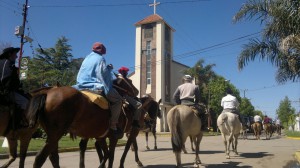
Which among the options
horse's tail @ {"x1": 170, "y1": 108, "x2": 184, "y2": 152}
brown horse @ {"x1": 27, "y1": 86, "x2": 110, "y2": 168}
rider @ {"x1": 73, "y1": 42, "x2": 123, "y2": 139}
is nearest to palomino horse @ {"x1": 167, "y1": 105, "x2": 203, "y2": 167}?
horse's tail @ {"x1": 170, "y1": 108, "x2": 184, "y2": 152}

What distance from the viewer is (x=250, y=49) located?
14531mm

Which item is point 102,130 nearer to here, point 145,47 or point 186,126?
point 186,126

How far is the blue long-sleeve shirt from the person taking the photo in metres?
6.46

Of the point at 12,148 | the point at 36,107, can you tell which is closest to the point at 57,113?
the point at 36,107

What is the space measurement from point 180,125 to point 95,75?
2.89 meters

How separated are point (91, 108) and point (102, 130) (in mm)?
639

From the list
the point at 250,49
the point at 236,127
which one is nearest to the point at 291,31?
the point at 250,49

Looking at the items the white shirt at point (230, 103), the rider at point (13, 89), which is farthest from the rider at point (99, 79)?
the white shirt at point (230, 103)

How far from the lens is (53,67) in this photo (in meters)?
57.8

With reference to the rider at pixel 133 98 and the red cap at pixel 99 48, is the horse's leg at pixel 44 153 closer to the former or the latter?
the red cap at pixel 99 48

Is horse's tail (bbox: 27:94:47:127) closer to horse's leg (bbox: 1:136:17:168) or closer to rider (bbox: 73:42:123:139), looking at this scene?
rider (bbox: 73:42:123:139)

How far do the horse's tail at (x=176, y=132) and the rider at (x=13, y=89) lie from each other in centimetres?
365

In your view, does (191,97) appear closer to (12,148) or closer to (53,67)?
(12,148)

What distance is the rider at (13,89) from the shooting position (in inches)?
232
